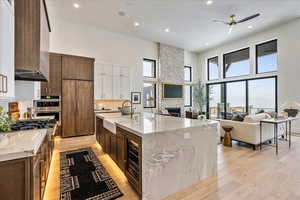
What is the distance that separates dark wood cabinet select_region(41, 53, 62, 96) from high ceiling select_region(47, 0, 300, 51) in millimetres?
1570

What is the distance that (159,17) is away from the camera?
4.86m

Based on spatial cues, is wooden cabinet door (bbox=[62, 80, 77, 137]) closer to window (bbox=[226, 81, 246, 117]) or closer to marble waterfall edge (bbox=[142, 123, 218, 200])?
marble waterfall edge (bbox=[142, 123, 218, 200])

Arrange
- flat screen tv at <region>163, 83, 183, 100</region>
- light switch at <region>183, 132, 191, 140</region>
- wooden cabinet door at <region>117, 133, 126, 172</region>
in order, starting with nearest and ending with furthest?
light switch at <region>183, 132, 191, 140</region> → wooden cabinet door at <region>117, 133, 126, 172</region> → flat screen tv at <region>163, 83, 183, 100</region>

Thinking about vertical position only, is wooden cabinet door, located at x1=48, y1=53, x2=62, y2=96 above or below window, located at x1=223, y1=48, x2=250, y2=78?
below

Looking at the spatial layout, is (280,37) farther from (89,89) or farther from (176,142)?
(89,89)

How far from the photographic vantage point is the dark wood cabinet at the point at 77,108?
14.8 ft

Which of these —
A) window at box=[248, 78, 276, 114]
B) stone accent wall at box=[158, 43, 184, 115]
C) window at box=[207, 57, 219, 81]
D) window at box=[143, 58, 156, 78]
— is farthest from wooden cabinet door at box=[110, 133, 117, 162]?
window at box=[207, 57, 219, 81]

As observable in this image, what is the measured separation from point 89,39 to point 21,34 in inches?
171

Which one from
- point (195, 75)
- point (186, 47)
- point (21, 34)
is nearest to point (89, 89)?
point (21, 34)

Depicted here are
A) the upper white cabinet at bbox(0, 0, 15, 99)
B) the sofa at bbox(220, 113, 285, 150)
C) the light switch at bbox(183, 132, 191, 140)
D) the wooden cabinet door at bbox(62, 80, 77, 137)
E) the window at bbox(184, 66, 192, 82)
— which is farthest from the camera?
the window at bbox(184, 66, 192, 82)

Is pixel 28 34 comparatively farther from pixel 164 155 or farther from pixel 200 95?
pixel 200 95

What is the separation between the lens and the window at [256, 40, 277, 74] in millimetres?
5658

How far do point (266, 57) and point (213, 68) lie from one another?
2.61 meters

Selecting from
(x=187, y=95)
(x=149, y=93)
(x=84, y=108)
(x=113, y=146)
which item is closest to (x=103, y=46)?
(x=84, y=108)
